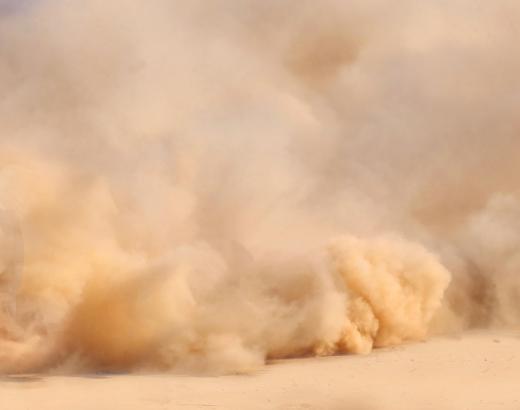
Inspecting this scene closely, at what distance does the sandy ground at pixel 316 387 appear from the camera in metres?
6.73

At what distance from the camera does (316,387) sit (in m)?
7.43

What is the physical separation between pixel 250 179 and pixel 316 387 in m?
5.55

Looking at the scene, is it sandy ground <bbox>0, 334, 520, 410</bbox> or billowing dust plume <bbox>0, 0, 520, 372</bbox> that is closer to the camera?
sandy ground <bbox>0, 334, 520, 410</bbox>

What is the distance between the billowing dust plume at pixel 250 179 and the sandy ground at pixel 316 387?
67 centimetres

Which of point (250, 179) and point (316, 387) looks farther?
point (250, 179)

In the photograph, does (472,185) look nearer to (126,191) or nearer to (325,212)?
(325,212)

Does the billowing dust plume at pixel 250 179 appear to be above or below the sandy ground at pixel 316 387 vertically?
above

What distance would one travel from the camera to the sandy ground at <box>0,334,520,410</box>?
265 inches

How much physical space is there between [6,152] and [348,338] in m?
5.06

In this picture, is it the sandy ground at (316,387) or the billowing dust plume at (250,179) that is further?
the billowing dust plume at (250,179)

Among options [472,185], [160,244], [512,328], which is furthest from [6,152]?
[472,185]

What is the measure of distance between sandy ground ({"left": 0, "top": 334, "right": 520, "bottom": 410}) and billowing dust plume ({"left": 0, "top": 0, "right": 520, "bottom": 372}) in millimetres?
668

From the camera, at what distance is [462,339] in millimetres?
10336

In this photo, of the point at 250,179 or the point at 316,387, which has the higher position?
the point at 250,179
